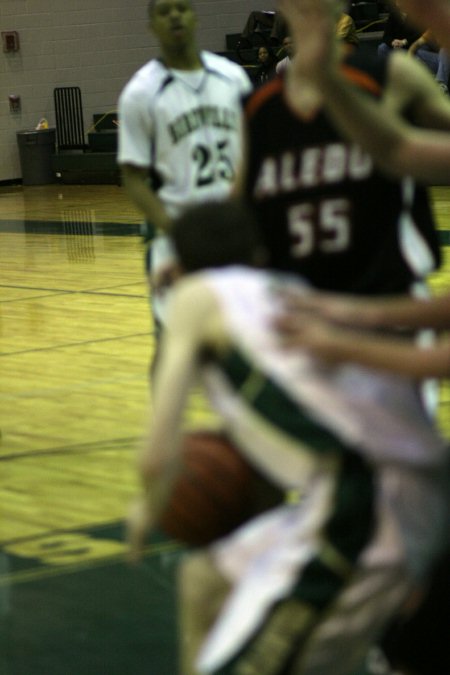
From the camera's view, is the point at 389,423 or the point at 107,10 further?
the point at 107,10

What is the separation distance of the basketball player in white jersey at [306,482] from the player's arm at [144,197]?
2376 mm

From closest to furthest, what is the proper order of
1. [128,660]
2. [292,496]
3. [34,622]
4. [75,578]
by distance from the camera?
[128,660], [34,622], [75,578], [292,496]

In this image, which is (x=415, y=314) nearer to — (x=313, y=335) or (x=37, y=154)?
(x=313, y=335)

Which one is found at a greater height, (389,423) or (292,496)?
(389,423)

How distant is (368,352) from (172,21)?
297 cm

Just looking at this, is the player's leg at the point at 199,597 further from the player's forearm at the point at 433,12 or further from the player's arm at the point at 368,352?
the player's forearm at the point at 433,12

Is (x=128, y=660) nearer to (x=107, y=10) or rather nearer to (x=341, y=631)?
(x=341, y=631)

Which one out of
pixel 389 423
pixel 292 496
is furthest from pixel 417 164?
pixel 292 496

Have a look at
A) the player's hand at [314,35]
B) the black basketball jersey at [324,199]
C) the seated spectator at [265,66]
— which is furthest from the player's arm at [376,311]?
the seated spectator at [265,66]

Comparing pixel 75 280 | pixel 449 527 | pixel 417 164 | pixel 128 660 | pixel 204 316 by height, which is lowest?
pixel 75 280

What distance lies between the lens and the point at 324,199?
3.06 meters

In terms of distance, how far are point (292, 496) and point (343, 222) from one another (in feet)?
5.33

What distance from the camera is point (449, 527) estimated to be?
2.10 m

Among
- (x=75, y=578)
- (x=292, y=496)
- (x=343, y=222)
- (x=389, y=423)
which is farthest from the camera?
(x=292, y=496)
